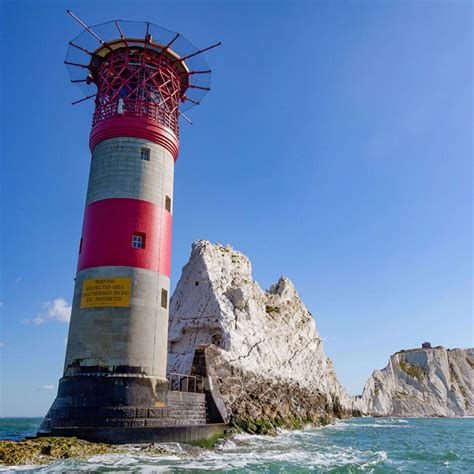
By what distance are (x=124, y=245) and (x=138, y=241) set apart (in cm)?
67

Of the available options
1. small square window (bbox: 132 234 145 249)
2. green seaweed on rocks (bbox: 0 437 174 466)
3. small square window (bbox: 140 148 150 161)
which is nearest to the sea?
green seaweed on rocks (bbox: 0 437 174 466)

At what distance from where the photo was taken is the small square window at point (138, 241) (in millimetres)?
19188

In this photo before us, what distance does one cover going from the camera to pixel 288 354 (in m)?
41.7

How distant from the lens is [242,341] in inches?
1300

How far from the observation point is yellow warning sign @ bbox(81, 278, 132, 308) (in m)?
18.2

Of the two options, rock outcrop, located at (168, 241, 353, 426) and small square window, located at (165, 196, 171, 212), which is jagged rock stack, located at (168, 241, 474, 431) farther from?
Result: small square window, located at (165, 196, 171, 212)

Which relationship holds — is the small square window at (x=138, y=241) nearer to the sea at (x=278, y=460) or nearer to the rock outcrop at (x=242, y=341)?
the sea at (x=278, y=460)

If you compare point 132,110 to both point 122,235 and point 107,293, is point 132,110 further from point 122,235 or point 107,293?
point 107,293

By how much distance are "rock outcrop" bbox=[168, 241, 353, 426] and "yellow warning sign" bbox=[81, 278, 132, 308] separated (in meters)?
10.9

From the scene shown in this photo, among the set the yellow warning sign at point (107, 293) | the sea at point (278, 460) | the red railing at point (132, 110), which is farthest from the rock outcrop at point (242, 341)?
the red railing at point (132, 110)

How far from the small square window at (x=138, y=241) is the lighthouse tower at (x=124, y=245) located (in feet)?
0.15

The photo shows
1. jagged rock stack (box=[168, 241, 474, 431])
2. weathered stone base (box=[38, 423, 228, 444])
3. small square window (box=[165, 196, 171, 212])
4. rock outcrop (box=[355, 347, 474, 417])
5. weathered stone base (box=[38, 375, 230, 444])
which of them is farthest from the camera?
rock outcrop (box=[355, 347, 474, 417])

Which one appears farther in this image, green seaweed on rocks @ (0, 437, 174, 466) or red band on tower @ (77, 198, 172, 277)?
red band on tower @ (77, 198, 172, 277)

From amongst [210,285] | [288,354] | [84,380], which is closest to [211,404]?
[84,380]
